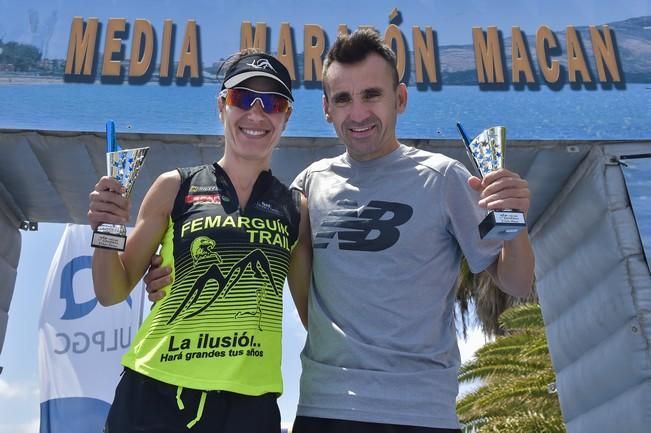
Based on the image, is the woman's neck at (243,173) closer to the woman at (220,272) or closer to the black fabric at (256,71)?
the woman at (220,272)

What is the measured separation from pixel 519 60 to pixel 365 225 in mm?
3194

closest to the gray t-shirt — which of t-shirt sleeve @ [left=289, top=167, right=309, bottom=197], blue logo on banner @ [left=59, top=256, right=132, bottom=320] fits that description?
t-shirt sleeve @ [left=289, top=167, right=309, bottom=197]

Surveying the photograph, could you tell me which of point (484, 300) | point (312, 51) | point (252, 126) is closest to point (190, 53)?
point (312, 51)

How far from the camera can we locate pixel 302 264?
262 centimetres

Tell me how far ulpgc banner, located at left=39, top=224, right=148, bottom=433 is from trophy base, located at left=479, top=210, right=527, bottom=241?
6.55 m

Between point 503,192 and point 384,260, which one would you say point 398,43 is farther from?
point 503,192

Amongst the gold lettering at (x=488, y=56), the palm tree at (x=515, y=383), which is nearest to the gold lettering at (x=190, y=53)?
the gold lettering at (x=488, y=56)

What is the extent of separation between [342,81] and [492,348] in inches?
461

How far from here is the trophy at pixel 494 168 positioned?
2.15 m

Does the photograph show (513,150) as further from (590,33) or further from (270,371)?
(270,371)

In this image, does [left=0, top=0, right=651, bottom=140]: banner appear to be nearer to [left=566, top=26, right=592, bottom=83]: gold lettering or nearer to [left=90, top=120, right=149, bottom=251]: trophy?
[left=566, top=26, right=592, bottom=83]: gold lettering

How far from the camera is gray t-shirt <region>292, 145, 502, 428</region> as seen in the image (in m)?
2.28

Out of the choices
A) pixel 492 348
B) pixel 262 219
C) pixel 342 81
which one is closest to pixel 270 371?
pixel 262 219

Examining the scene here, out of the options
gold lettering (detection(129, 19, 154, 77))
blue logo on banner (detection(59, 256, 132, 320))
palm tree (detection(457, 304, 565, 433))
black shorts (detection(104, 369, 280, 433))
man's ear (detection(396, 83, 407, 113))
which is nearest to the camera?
black shorts (detection(104, 369, 280, 433))
